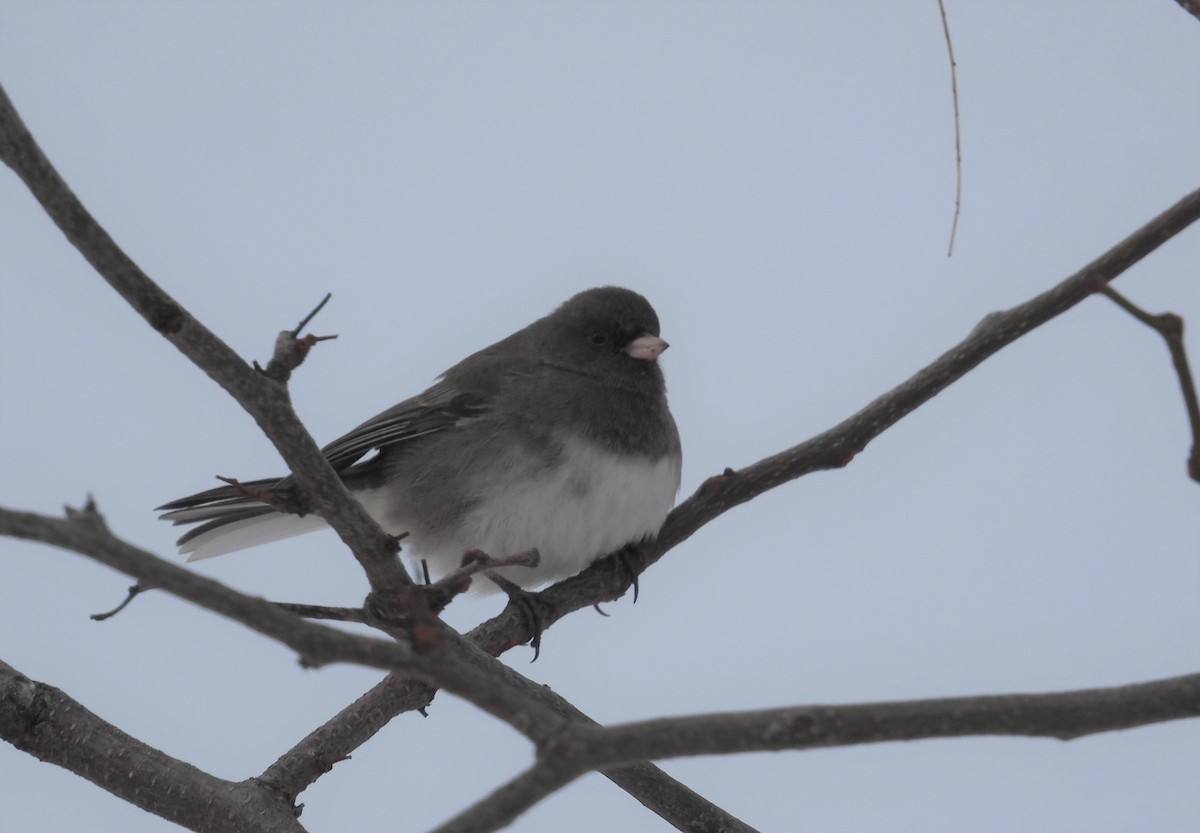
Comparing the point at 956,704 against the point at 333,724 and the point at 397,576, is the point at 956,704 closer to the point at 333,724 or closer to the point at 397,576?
the point at 397,576

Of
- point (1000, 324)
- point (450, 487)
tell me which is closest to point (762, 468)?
point (1000, 324)

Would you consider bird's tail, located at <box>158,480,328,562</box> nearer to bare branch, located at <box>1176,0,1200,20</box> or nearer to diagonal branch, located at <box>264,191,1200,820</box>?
diagonal branch, located at <box>264,191,1200,820</box>

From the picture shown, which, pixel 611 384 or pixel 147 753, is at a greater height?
pixel 611 384

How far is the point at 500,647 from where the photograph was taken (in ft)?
8.20

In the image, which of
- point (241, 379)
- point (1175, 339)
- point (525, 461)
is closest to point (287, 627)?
point (241, 379)

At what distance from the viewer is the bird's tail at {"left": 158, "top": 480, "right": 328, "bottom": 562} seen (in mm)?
2615

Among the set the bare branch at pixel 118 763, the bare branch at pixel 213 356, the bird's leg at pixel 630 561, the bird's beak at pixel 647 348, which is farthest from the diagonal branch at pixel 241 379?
the bird's beak at pixel 647 348

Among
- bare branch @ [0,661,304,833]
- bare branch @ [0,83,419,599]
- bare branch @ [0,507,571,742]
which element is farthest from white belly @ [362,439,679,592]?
bare branch @ [0,507,571,742]

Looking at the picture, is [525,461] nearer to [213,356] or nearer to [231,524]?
[231,524]

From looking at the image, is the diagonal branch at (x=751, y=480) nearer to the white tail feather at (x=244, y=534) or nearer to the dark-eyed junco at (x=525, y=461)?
the dark-eyed junco at (x=525, y=461)

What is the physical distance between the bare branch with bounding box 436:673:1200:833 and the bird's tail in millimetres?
1494

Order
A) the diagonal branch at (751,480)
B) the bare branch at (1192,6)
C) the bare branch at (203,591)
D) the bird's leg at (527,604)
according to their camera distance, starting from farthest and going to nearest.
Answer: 1. the bird's leg at (527,604)
2. the diagonal branch at (751,480)
3. the bare branch at (1192,6)
4. the bare branch at (203,591)

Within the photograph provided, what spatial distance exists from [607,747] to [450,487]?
1501 mm

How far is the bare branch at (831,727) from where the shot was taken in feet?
4.22
